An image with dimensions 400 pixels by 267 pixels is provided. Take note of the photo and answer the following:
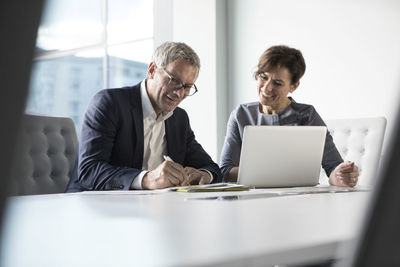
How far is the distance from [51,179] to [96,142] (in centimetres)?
40

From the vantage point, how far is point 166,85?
8.11 feet

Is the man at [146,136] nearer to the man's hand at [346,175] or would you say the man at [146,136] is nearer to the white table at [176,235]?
the man's hand at [346,175]

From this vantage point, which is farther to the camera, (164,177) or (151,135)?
(151,135)

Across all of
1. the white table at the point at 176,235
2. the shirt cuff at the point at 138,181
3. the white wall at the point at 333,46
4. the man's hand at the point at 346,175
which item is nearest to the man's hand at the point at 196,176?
the shirt cuff at the point at 138,181

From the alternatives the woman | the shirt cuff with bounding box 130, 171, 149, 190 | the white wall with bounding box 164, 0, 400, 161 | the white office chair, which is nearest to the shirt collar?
the woman

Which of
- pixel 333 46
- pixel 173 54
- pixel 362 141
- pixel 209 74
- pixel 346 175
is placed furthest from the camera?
pixel 209 74

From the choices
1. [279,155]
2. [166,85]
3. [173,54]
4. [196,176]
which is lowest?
[196,176]

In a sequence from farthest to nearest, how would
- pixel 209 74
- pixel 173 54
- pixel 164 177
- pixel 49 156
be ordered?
pixel 209 74 → pixel 173 54 → pixel 49 156 → pixel 164 177

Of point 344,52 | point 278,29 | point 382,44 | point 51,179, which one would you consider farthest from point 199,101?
point 51,179

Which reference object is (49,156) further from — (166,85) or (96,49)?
(96,49)

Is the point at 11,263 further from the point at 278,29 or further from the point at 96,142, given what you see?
the point at 278,29

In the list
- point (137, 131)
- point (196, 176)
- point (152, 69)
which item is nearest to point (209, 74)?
point (152, 69)

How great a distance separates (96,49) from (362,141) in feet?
13.3

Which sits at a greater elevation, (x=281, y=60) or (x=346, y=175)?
(x=281, y=60)
